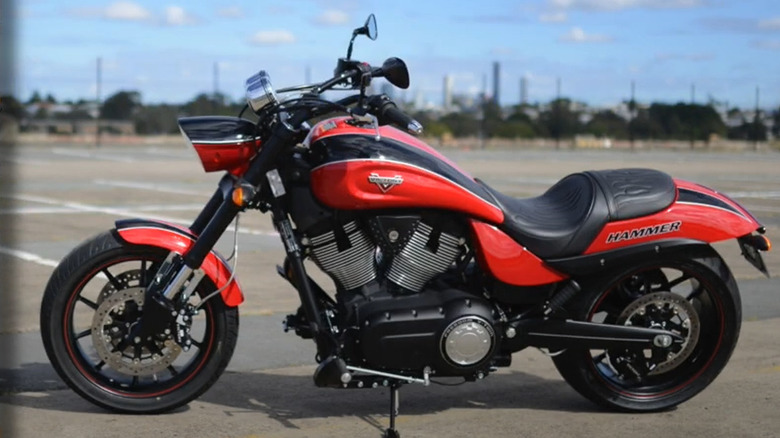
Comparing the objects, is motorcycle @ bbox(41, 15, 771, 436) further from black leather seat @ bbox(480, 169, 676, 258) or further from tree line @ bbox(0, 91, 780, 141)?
tree line @ bbox(0, 91, 780, 141)

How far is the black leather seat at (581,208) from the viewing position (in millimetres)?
4836

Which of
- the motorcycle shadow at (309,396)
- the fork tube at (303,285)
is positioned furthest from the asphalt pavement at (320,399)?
the fork tube at (303,285)

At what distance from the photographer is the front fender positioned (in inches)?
189

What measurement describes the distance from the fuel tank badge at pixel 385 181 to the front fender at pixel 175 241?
829mm

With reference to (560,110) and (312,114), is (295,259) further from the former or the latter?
(560,110)

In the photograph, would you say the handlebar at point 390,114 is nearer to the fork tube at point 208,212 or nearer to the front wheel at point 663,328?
the fork tube at point 208,212

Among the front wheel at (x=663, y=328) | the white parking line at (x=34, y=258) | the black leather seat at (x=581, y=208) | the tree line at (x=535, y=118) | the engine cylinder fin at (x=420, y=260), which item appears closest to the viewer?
the engine cylinder fin at (x=420, y=260)

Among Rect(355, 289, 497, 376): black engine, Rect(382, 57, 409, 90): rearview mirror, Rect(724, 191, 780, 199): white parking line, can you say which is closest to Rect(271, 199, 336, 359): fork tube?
Rect(355, 289, 497, 376): black engine

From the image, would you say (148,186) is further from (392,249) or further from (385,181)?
(385,181)

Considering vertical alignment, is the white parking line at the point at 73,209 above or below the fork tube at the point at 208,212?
below

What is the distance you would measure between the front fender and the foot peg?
55 centimetres

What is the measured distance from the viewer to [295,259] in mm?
4715

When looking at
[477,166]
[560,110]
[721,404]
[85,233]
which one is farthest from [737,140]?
[721,404]

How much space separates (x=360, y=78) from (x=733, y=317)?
208 cm
